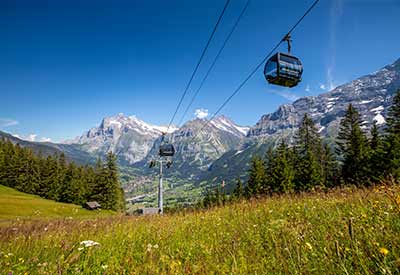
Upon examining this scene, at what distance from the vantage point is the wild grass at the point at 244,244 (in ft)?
8.66

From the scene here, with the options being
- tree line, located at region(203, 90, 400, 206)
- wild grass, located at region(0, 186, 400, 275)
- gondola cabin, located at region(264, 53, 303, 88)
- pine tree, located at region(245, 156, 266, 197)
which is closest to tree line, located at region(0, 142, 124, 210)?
tree line, located at region(203, 90, 400, 206)

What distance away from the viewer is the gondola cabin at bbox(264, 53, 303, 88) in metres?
9.80

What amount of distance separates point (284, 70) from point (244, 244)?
278 inches

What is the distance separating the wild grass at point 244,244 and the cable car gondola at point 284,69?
448 centimetres


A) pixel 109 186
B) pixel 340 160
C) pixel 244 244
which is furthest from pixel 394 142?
pixel 109 186

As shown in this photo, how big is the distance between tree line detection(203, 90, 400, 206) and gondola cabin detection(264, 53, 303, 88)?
27100 mm

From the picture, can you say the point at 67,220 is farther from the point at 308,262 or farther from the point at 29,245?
the point at 308,262

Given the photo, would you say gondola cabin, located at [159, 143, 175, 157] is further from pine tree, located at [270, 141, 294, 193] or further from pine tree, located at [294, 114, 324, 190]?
pine tree, located at [270, 141, 294, 193]

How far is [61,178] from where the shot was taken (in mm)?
82562

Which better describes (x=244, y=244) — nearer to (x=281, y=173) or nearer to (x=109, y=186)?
(x=281, y=173)

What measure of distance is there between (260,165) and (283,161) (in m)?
8.51

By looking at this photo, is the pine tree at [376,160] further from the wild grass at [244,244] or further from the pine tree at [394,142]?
the wild grass at [244,244]

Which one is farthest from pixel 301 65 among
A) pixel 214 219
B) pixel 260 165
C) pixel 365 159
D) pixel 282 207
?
pixel 260 165

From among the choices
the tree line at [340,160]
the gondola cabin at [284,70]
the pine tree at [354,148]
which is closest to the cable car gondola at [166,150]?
the tree line at [340,160]
